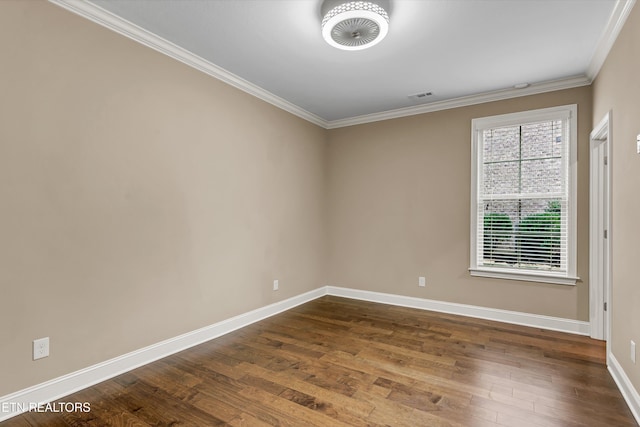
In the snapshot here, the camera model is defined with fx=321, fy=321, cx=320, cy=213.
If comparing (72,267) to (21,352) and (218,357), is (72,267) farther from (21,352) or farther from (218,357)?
(218,357)

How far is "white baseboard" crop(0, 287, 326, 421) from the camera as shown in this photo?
2.03m

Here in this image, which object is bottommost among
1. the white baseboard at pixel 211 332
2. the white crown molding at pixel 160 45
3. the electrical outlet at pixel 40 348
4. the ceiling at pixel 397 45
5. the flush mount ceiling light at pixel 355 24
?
the white baseboard at pixel 211 332

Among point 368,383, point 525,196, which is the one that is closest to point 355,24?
point 368,383

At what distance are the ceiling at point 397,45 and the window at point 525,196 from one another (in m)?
0.42

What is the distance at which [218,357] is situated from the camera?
285cm

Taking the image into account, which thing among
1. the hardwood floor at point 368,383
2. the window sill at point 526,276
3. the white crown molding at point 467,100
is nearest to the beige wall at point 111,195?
the hardwood floor at point 368,383

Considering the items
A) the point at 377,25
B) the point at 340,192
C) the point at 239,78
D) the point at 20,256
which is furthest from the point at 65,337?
the point at 340,192

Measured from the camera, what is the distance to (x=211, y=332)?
10.8ft

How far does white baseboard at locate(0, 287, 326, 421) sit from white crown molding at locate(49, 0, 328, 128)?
8.46 ft

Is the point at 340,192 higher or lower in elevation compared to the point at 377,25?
lower

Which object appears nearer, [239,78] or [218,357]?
Answer: [218,357]

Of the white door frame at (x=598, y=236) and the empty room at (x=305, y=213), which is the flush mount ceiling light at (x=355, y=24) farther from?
the white door frame at (x=598, y=236)

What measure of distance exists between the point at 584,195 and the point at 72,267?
15.6 feet

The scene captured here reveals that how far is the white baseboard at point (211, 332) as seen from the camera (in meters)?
2.09
